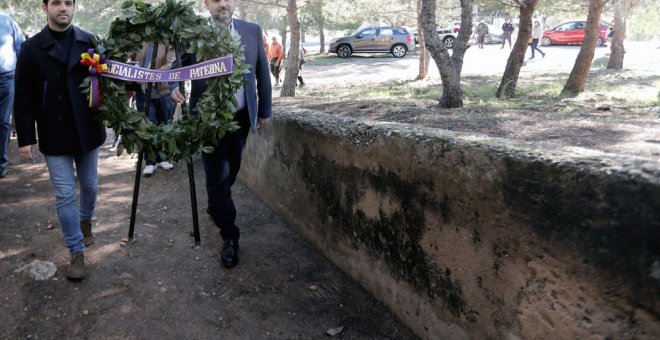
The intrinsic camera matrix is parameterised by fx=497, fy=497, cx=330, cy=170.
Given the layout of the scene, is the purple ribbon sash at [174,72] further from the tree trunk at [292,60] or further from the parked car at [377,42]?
the parked car at [377,42]

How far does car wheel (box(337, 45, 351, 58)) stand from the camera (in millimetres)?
27328

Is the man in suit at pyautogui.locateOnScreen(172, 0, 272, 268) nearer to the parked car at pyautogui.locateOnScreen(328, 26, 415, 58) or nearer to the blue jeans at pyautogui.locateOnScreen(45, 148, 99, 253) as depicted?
the blue jeans at pyautogui.locateOnScreen(45, 148, 99, 253)

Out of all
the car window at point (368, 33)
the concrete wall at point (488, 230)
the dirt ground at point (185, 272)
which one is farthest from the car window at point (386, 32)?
the concrete wall at point (488, 230)

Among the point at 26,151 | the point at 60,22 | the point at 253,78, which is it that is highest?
the point at 60,22

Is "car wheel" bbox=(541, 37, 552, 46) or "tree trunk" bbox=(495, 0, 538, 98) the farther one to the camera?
"car wheel" bbox=(541, 37, 552, 46)

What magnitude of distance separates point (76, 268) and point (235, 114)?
1.58 meters

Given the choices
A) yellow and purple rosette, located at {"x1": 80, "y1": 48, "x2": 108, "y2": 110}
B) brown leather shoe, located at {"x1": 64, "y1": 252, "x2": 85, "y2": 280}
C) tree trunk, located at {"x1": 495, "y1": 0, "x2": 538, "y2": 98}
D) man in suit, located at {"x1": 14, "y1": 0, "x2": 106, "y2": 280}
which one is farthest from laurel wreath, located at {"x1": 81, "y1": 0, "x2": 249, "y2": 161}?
tree trunk, located at {"x1": 495, "y1": 0, "x2": 538, "y2": 98}

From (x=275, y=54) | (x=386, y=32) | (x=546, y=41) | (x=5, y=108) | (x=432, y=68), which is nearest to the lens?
(x=5, y=108)

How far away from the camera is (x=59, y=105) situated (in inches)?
134

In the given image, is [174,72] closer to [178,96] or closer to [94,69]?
[178,96]

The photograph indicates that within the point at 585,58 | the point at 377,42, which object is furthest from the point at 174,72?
the point at 377,42

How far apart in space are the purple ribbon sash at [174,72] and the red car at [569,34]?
29.0 meters

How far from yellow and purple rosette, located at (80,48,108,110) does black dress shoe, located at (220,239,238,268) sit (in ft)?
4.51

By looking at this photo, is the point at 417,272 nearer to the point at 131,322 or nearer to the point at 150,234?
the point at 131,322
